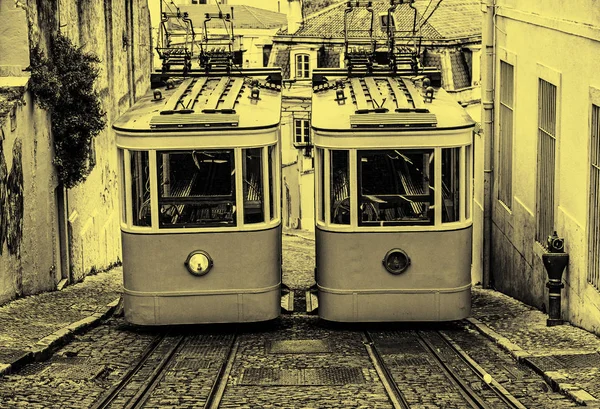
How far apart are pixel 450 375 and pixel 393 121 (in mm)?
3191

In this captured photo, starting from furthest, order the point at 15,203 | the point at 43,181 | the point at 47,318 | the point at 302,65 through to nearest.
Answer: the point at 302,65 → the point at 43,181 → the point at 15,203 → the point at 47,318

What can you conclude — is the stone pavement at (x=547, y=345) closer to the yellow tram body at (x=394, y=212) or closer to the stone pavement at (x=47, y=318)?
the yellow tram body at (x=394, y=212)

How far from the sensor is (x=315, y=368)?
12.9 meters

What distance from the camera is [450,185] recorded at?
14328 mm

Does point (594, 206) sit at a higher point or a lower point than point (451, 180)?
lower

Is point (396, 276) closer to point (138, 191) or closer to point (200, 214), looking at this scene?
point (200, 214)

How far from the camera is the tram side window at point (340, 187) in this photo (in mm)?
14320

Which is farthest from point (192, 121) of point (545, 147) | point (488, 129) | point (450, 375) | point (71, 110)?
point (488, 129)

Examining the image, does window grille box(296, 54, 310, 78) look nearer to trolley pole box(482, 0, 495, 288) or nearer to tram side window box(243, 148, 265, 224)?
trolley pole box(482, 0, 495, 288)

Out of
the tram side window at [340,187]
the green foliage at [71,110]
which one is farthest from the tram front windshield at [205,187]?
the green foliage at [71,110]

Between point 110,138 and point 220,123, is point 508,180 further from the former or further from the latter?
point 110,138

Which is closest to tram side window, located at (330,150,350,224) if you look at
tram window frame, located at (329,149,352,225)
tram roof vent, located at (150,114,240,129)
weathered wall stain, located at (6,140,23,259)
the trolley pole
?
tram window frame, located at (329,149,352,225)

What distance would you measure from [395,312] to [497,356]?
5.27 ft

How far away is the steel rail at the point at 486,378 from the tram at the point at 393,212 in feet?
2.29
